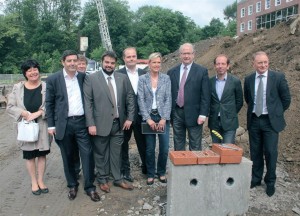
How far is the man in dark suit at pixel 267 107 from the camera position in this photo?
186 inches

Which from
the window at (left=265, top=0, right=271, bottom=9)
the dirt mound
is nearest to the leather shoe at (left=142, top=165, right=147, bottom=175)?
the dirt mound

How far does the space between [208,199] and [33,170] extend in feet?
8.71

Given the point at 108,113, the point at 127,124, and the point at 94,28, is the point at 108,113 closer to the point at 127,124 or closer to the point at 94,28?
the point at 127,124

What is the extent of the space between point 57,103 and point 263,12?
1723 inches

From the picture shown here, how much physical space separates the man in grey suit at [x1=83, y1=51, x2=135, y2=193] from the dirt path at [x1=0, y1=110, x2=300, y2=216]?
31 centimetres

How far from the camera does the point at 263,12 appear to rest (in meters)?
43.7

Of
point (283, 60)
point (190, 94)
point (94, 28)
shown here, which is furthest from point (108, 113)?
point (94, 28)

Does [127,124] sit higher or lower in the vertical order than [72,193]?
higher

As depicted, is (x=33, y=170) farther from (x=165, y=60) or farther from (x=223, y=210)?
(x=165, y=60)

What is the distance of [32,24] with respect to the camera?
6194cm

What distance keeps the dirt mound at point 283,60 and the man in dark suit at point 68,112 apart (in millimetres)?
3567

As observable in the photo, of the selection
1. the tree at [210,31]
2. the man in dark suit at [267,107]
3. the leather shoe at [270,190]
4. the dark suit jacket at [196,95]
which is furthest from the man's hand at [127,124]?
the tree at [210,31]

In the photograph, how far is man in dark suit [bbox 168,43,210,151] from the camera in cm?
492

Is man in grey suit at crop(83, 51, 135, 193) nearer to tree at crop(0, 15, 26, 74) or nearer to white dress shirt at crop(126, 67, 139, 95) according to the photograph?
white dress shirt at crop(126, 67, 139, 95)
